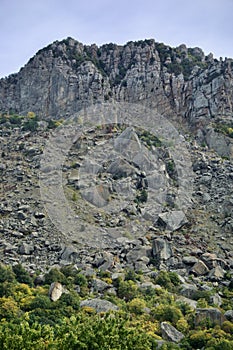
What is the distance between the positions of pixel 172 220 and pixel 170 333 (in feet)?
60.1

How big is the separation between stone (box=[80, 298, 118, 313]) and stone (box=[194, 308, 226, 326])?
16.2ft

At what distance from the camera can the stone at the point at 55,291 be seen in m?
32.3

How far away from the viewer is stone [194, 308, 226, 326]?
3025 centimetres

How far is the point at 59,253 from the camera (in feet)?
129

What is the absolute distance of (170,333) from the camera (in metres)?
28.5

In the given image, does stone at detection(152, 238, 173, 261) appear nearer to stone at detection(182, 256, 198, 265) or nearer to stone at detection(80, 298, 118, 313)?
stone at detection(182, 256, 198, 265)

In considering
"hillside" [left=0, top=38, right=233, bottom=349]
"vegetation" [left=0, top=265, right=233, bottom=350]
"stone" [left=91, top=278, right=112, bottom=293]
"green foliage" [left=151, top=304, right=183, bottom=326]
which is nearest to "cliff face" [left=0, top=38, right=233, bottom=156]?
"hillside" [left=0, top=38, right=233, bottom=349]

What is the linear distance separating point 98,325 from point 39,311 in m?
9.64

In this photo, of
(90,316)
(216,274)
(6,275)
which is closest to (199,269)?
(216,274)

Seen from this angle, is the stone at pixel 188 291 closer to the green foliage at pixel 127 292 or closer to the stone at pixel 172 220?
the green foliage at pixel 127 292

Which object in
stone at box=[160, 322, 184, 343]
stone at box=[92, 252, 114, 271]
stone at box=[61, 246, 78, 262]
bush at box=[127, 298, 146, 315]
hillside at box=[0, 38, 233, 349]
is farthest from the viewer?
stone at box=[61, 246, 78, 262]

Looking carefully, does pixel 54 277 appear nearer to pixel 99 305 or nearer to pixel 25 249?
pixel 99 305

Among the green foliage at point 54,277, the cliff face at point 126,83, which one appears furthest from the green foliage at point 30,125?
the green foliage at point 54,277

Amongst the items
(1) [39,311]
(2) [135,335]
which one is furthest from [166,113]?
(2) [135,335]
